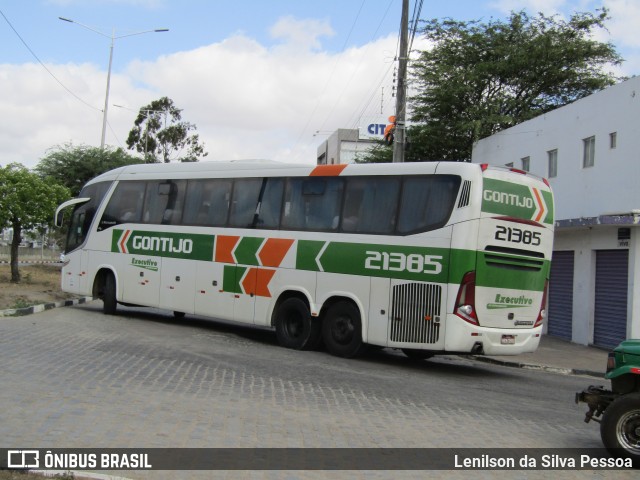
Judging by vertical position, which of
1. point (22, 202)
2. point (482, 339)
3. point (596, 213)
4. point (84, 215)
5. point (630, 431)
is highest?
point (596, 213)

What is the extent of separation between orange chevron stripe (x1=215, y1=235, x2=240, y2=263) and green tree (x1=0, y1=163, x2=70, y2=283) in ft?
37.6

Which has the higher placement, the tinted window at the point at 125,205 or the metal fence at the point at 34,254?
the tinted window at the point at 125,205

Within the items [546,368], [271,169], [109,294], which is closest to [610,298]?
[546,368]

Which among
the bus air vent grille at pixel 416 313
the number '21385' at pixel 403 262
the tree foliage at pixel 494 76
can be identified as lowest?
the bus air vent grille at pixel 416 313

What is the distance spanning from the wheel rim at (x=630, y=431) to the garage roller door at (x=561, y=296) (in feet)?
51.1

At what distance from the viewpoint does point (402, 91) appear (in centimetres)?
2022

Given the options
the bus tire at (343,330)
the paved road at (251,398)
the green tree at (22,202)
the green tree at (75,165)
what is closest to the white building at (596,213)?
the paved road at (251,398)

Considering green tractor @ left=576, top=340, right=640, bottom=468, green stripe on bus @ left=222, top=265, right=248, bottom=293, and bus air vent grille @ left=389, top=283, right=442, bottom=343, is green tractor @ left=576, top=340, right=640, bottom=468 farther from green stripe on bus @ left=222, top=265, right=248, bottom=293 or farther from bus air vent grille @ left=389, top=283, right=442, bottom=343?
green stripe on bus @ left=222, top=265, right=248, bottom=293

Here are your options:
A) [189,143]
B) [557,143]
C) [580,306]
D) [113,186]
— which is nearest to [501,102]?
[557,143]

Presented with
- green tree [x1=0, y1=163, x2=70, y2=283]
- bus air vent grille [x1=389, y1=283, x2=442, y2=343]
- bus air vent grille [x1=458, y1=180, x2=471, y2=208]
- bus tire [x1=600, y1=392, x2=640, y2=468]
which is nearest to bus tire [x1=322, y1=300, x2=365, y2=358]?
bus air vent grille [x1=389, y1=283, x2=442, y2=343]

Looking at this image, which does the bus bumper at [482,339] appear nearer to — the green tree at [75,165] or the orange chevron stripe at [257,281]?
the orange chevron stripe at [257,281]

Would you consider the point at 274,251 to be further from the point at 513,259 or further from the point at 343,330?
the point at 513,259

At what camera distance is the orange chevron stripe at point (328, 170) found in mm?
13547

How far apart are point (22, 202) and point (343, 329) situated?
15.3 m
